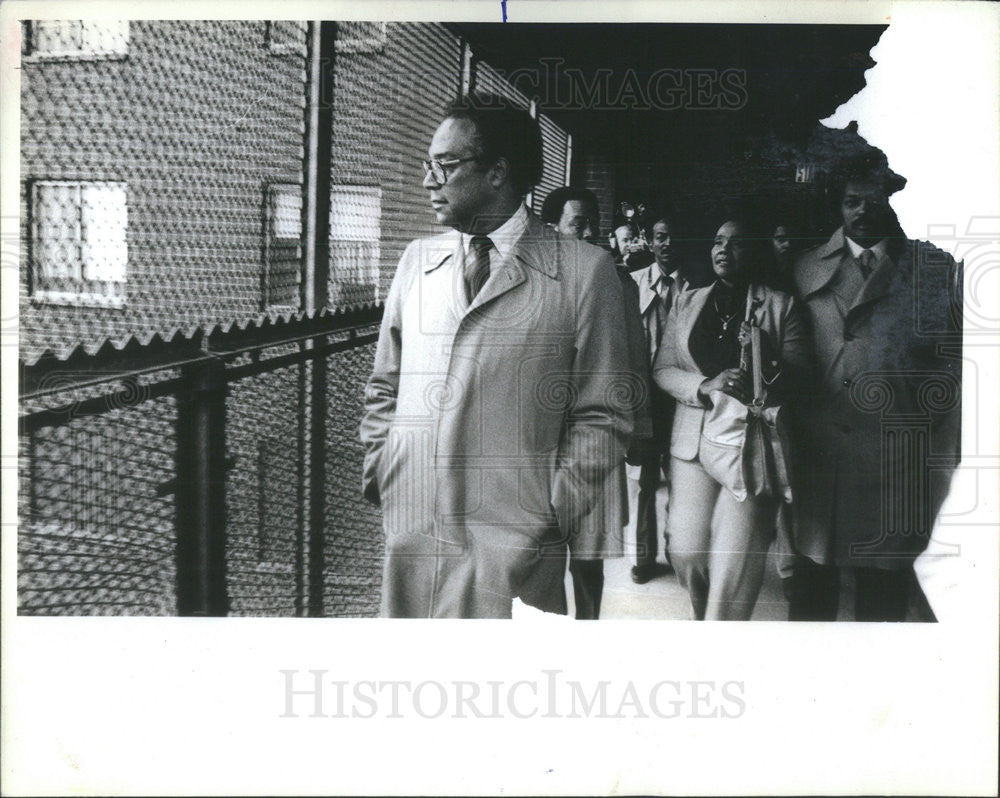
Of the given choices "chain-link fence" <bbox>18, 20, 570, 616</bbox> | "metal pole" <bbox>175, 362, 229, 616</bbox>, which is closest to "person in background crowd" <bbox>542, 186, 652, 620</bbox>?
"chain-link fence" <bbox>18, 20, 570, 616</bbox>

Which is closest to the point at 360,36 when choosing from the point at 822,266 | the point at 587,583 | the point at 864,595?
the point at 822,266

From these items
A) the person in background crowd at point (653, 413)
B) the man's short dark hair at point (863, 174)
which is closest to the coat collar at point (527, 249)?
the person in background crowd at point (653, 413)

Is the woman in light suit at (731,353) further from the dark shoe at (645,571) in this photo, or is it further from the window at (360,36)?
the window at (360,36)

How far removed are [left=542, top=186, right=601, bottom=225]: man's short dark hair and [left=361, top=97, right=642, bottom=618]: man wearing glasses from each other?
75 millimetres

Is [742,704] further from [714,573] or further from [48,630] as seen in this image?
[48,630]

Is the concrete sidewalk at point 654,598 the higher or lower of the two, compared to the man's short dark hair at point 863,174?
lower

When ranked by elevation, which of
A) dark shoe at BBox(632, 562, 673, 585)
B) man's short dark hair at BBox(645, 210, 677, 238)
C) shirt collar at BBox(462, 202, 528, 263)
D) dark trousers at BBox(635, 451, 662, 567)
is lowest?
dark shoe at BBox(632, 562, 673, 585)

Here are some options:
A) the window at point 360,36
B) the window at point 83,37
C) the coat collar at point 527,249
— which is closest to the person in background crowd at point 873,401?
the coat collar at point 527,249

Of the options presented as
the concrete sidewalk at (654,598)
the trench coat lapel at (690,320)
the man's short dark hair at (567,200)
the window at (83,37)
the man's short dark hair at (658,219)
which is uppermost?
the window at (83,37)

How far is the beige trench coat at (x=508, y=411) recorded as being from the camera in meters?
4.09

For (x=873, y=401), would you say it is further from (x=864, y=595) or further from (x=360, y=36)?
(x=360, y=36)

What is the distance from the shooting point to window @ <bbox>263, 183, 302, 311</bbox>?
4164 mm

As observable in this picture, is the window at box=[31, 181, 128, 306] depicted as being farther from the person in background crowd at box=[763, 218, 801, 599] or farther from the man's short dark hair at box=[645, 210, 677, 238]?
the person in background crowd at box=[763, 218, 801, 599]

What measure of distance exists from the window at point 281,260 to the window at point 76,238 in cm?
54
